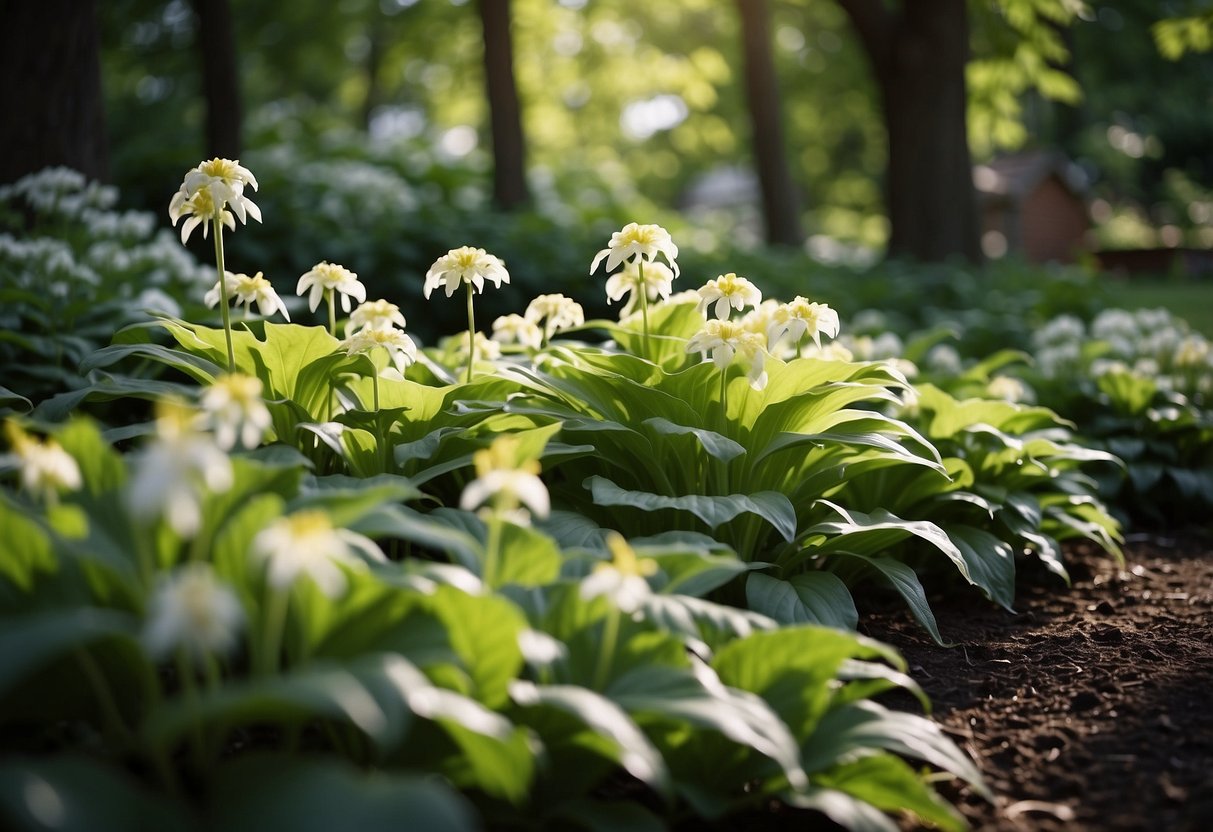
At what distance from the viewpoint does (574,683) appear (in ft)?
6.22

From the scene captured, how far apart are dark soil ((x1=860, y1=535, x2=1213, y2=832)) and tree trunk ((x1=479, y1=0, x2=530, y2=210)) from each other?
22.0 ft

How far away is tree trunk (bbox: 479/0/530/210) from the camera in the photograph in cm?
934

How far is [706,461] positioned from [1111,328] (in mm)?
4488

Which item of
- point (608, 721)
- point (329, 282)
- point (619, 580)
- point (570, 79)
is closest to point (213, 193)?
point (329, 282)

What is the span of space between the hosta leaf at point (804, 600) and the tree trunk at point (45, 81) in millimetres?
4673

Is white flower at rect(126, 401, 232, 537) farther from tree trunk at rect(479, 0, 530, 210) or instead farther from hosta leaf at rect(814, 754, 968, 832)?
tree trunk at rect(479, 0, 530, 210)

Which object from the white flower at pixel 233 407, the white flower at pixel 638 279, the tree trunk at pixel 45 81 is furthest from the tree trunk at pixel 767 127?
the white flower at pixel 233 407

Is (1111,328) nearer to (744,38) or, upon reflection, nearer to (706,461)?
(706,461)

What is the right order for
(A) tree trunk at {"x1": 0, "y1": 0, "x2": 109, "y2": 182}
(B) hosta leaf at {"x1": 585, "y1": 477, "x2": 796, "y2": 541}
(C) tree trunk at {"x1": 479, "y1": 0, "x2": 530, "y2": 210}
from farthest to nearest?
(C) tree trunk at {"x1": 479, "y1": 0, "x2": 530, "y2": 210}, (A) tree trunk at {"x1": 0, "y1": 0, "x2": 109, "y2": 182}, (B) hosta leaf at {"x1": 585, "y1": 477, "x2": 796, "y2": 541}

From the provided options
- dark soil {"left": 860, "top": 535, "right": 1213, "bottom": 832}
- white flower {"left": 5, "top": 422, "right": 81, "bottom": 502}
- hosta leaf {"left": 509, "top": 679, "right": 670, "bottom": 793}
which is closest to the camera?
hosta leaf {"left": 509, "top": 679, "right": 670, "bottom": 793}

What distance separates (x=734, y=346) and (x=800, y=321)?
0.26 metres

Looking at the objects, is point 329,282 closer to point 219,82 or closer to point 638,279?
point 638,279

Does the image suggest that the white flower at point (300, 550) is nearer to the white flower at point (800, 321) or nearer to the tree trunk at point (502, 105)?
the white flower at point (800, 321)

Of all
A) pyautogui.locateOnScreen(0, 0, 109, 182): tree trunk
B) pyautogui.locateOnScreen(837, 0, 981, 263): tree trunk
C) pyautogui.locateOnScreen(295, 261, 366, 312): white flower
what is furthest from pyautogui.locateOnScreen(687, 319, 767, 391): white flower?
pyautogui.locateOnScreen(837, 0, 981, 263): tree trunk
